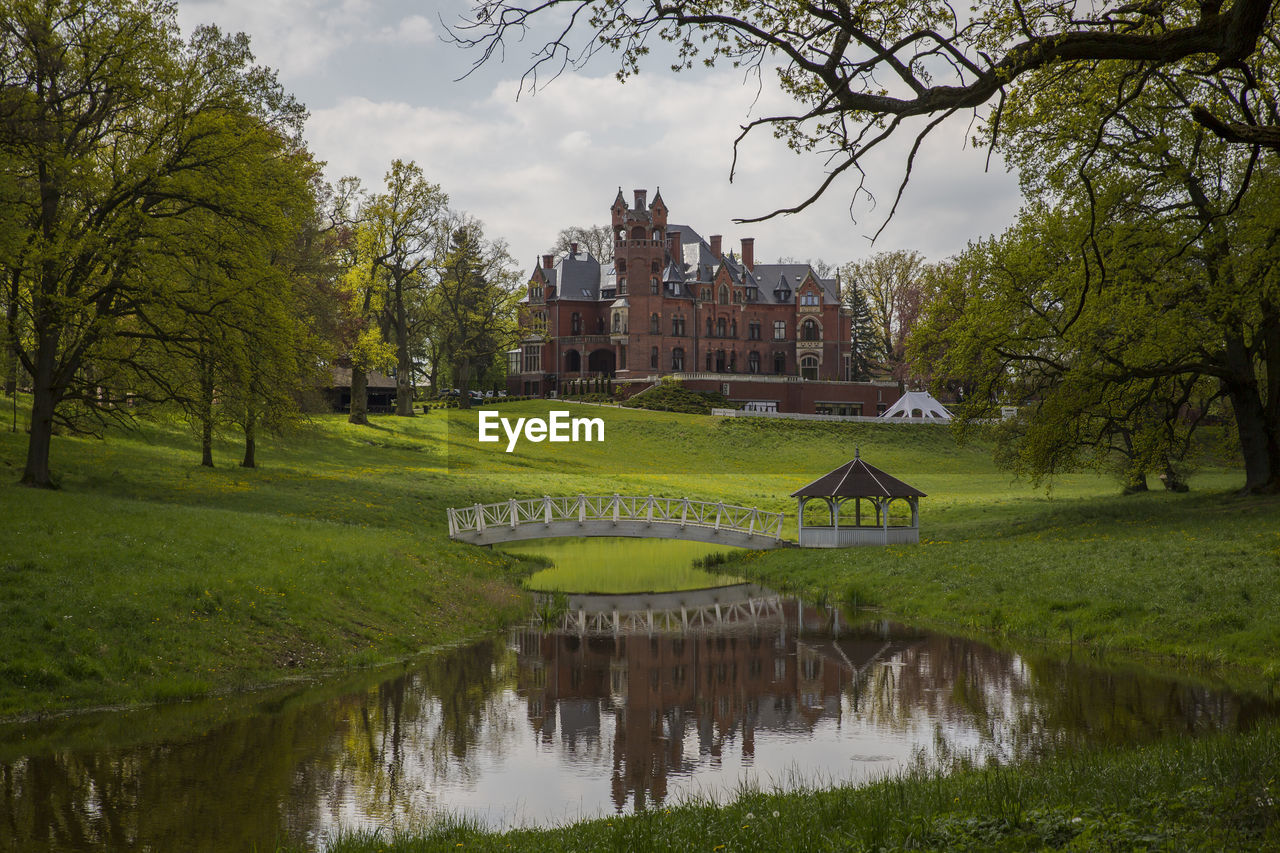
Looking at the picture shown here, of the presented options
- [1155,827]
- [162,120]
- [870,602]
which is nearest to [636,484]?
[870,602]

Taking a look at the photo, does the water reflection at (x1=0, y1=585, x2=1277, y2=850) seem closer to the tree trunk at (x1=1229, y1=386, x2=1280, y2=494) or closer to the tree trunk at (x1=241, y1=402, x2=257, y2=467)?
the tree trunk at (x1=1229, y1=386, x2=1280, y2=494)

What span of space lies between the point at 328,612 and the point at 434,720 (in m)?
5.95

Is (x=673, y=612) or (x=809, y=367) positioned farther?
(x=809, y=367)

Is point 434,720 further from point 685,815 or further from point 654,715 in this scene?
point 685,815

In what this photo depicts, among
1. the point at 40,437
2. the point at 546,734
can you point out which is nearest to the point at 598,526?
the point at 40,437

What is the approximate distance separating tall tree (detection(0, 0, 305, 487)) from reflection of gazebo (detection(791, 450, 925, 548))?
18522 mm

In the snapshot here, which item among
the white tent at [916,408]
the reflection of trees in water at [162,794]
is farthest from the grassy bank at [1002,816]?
the white tent at [916,408]

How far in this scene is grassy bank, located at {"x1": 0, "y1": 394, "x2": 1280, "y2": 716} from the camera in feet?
54.6

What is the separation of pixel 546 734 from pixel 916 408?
63.6m

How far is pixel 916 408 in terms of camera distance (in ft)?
245

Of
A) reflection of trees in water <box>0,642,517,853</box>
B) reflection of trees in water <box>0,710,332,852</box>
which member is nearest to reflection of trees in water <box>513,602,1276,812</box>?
reflection of trees in water <box>0,642,517,853</box>

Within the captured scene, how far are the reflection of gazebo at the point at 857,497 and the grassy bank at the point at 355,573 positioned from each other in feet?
3.40

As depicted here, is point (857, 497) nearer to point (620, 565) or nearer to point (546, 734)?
point (620, 565)

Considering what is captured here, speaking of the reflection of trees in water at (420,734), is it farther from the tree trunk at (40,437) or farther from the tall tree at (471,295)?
the tall tree at (471,295)
